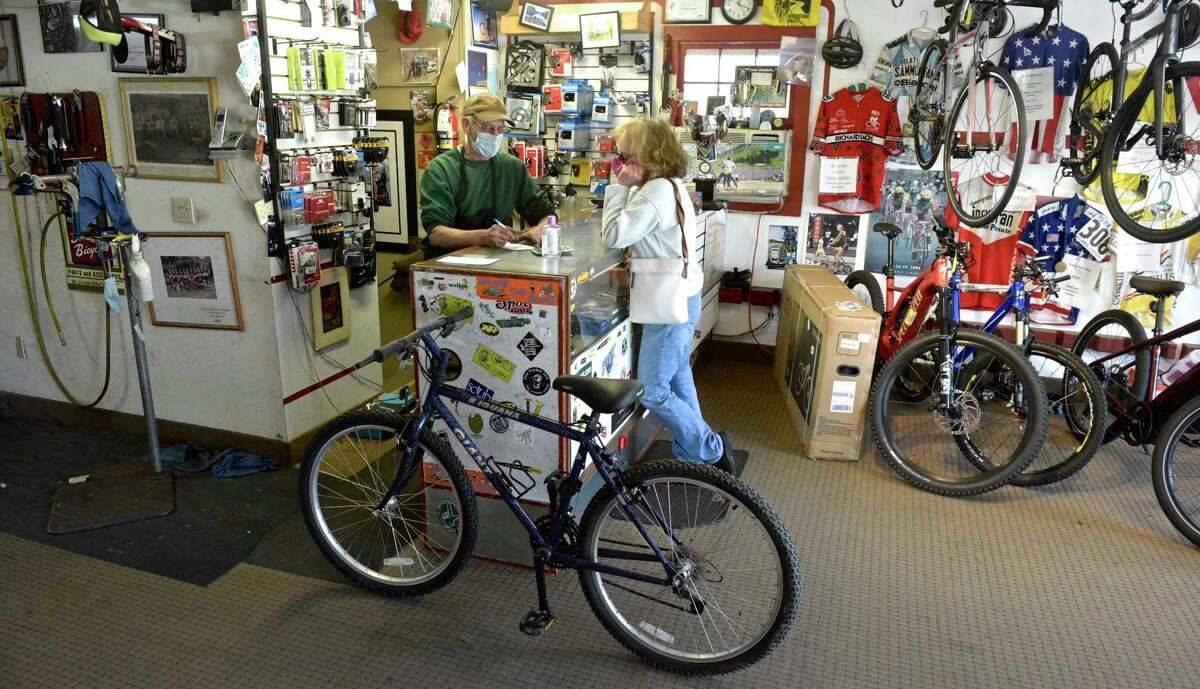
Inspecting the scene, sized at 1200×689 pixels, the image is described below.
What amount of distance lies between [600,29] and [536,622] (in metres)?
3.46

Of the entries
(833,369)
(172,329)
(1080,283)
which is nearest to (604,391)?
(833,369)

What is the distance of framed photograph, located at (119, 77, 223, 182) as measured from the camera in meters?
3.34

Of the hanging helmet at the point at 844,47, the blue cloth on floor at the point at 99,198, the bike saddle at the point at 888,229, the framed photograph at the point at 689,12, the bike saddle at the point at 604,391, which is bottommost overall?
the bike saddle at the point at 604,391

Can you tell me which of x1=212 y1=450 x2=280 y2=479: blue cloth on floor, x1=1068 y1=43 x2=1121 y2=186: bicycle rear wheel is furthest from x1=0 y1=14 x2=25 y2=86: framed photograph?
x1=1068 y1=43 x2=1121 y2=186: bicycle rear wheel

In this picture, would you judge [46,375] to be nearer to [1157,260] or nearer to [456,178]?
[456,178]

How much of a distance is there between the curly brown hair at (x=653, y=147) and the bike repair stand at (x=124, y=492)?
208cm

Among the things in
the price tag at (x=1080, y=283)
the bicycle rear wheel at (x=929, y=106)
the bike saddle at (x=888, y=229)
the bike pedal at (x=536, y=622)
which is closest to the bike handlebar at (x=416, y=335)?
the bike pedal at (x=536, y=622)

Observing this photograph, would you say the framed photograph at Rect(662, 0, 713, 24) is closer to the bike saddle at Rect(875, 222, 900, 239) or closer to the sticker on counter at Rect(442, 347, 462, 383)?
the bike saddle at Rect(875, 222, 900, 239)

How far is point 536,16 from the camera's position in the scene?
4.65 meters

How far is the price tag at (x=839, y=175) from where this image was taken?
185 inches

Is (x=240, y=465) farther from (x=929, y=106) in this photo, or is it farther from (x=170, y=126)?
(x=929, y=106)

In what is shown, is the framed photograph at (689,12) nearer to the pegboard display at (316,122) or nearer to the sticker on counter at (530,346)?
the pegboard display at (316,122)

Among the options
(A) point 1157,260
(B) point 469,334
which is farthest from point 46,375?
(A) point 1157,260

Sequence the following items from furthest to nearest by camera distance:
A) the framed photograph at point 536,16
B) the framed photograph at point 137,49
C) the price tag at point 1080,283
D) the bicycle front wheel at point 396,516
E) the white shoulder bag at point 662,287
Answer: the framed photograph at point 536,16 < the price tag at point 1080,283 < the framed photograph at point 137,49 < the white shoulder bag at point 662,287 < the bicycle front wheel at point 396,516
